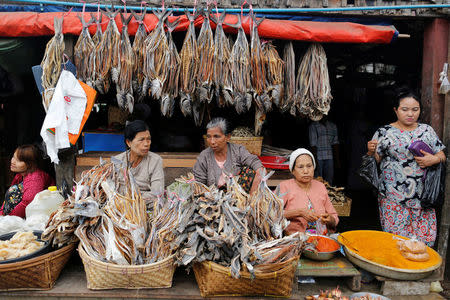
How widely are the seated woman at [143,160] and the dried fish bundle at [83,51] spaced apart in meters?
0.73

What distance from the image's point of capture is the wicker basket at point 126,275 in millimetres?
2090

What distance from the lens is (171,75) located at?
10.7 ft

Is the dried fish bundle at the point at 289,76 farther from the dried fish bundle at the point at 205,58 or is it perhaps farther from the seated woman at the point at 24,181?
the seated woman at the point at 24,181

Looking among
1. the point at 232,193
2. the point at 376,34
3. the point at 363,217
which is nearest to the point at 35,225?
the point at 232,193

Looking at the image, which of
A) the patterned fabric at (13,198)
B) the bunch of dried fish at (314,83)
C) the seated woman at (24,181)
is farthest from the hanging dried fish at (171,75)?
the patterned fabric at (13,198)

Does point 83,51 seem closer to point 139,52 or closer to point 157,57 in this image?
point 139,52

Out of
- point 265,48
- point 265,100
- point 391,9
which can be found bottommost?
point 265,100

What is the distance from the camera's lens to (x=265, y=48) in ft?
11.2

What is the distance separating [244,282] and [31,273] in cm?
147

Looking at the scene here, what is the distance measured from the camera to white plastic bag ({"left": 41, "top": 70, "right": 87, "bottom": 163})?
300 centimetres

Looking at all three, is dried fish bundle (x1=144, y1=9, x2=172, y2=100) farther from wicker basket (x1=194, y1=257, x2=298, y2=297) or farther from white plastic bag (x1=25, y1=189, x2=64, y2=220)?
wicker basket (x1=194, y1=257, x2=298, y2=297)

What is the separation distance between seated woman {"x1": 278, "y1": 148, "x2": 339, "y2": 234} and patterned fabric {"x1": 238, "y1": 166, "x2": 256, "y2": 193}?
324 millimetres

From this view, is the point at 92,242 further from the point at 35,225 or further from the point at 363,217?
the point at 363,217

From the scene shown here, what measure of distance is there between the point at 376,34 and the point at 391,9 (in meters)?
0.39
